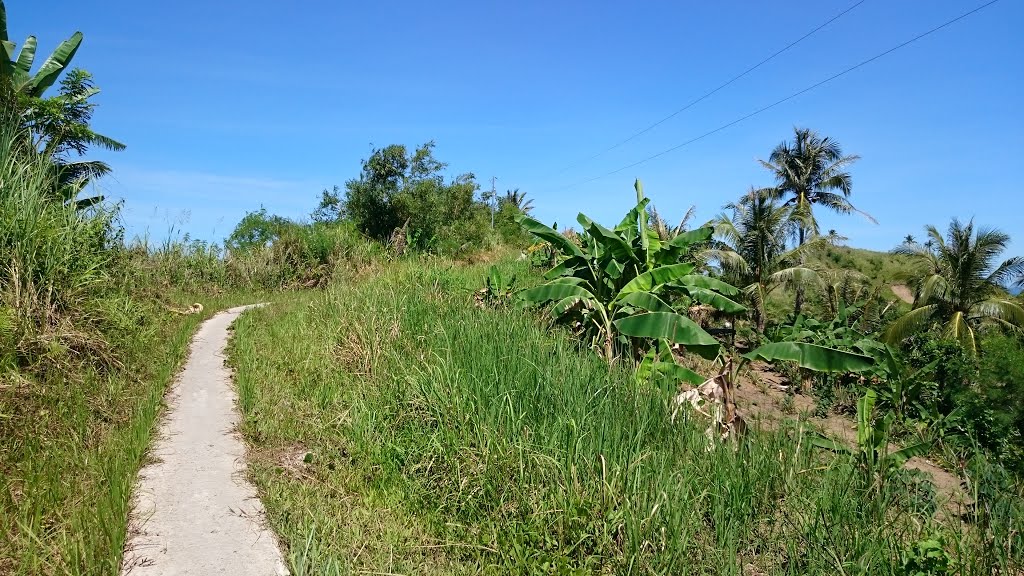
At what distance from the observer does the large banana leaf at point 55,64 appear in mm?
20181

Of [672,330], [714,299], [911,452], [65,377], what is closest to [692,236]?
[714,299]

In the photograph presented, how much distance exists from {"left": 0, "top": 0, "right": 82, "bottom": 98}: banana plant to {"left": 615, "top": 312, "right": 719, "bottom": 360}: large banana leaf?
2120 cm

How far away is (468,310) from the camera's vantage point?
24.4 feet

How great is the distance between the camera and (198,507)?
13.6 ft

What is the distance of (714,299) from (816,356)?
322cm

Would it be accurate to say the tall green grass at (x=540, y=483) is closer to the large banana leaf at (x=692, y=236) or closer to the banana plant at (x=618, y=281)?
the banana plant at (x=618, y=281)

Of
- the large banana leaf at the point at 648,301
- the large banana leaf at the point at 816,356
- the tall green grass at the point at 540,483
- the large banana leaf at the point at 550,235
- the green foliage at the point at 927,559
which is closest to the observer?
the green foliage at the point at 927,559

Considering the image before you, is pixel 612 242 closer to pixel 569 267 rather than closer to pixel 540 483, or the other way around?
pixel 569 267

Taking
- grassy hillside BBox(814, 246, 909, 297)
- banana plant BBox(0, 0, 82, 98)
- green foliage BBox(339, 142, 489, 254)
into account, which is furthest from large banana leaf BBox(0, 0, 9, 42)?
grassy hillside BBox(814, 246, 909, 297)

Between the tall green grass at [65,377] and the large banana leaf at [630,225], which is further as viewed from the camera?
the large banana leaf at [630,225]

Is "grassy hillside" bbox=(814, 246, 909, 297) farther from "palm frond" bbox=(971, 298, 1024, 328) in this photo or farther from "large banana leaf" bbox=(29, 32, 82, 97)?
"large banana leaf" bbox=(29, 32, 82, 97)

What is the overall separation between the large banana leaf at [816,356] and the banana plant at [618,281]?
119 centimetres

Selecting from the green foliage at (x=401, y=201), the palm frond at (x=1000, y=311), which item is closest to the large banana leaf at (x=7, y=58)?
the green foliage at (x=401, y=201)

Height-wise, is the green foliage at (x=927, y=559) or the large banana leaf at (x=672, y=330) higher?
the large banana leaf at (x=672, y=330)
